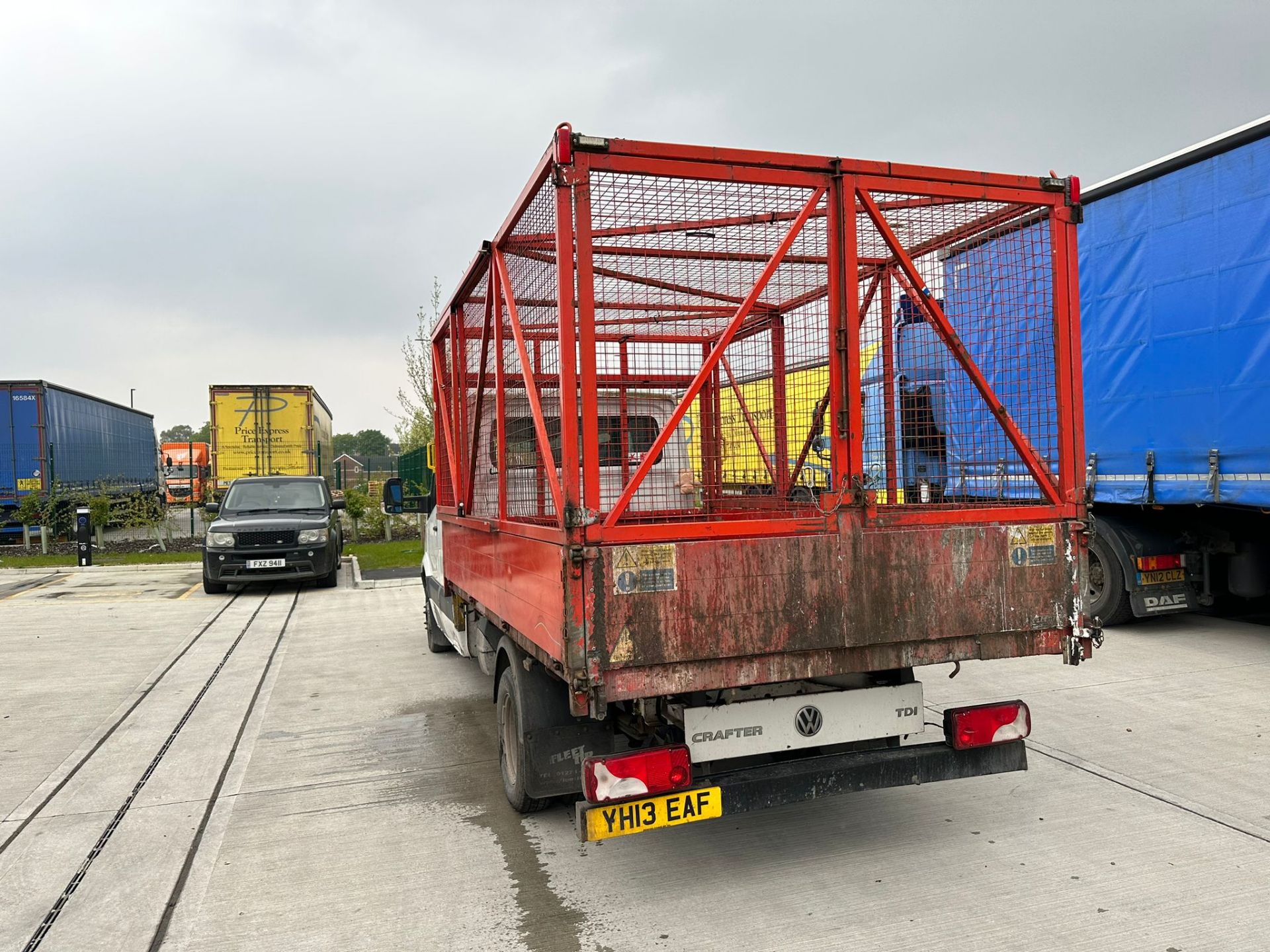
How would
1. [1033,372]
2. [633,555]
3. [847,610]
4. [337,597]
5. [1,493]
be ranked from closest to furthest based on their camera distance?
[633,555] < [847,610] < [1033,372] < [337,597] < [1,493]

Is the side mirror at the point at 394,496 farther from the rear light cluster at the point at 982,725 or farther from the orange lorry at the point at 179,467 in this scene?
the orange lorry at the point at 179,467

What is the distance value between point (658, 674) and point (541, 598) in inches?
21.9

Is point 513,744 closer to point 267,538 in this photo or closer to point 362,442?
point 267,538

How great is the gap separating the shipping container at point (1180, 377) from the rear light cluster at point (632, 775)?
220 inches

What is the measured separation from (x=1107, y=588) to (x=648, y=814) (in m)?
6.82

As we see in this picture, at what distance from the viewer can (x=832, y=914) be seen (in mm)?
3299

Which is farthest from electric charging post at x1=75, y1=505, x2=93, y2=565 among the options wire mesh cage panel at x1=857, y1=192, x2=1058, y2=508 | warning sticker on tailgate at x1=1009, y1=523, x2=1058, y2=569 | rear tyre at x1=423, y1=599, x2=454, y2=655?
warning sticker on tailgate at x1=1009, y1=523, x2=1058, y2=569

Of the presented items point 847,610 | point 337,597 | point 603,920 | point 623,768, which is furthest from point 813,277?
point 337,597

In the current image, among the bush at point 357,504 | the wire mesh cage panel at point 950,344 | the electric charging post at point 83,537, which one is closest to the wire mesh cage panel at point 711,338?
the wire mesh cage panel at point 950,344

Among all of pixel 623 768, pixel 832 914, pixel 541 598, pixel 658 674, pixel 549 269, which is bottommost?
pixel 832 914

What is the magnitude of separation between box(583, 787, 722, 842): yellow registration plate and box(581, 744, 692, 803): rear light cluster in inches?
1.4

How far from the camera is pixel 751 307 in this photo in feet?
12.3

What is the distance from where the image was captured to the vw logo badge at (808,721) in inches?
142

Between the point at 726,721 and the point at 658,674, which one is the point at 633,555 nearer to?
the point at 658,674
